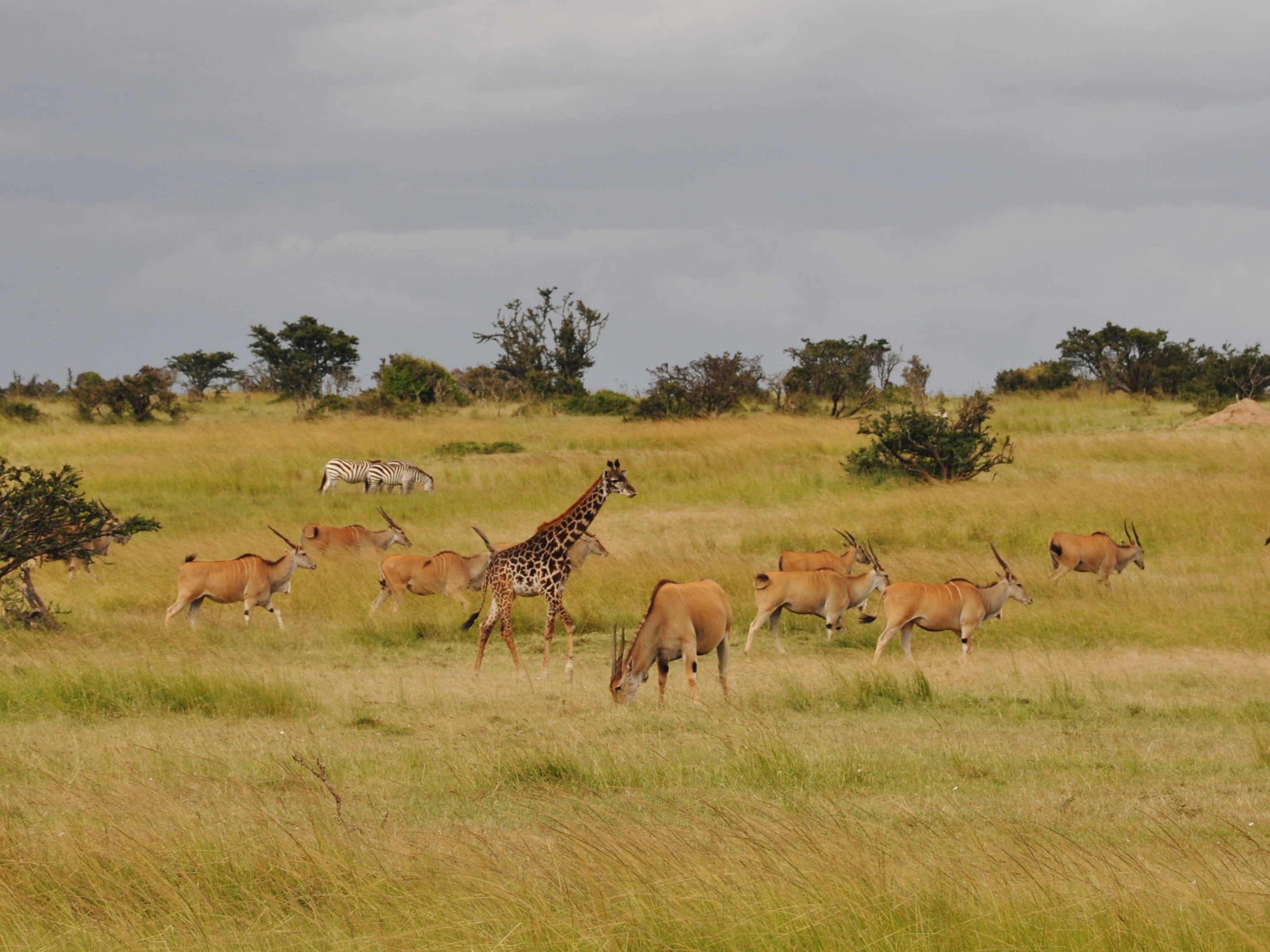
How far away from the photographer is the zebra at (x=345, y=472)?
83.6 feet

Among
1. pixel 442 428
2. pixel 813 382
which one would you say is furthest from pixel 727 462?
pixel 813 382

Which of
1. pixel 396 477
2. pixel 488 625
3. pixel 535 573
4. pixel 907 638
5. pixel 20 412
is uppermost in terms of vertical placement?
pixel 20 412

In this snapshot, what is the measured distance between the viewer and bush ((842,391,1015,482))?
23.3m

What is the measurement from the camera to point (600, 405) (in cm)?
3903

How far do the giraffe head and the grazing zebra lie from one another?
13086 millimetres

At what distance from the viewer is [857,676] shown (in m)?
10.6

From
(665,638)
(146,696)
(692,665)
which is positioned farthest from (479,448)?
(692,665)

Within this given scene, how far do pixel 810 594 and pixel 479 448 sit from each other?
57.4 feet

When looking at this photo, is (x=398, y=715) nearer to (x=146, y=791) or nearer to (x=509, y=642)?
(x=509, y=642)

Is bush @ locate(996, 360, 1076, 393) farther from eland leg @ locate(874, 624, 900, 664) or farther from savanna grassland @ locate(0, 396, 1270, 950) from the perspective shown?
eland leg @ locate(874, 624, 900, 664)

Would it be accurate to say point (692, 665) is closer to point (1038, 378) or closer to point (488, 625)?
point (488, 625)

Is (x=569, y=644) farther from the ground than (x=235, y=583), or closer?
closer

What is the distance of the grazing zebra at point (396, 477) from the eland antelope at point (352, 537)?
→ 676cm

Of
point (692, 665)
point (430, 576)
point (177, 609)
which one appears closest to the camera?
point (692, 665)
